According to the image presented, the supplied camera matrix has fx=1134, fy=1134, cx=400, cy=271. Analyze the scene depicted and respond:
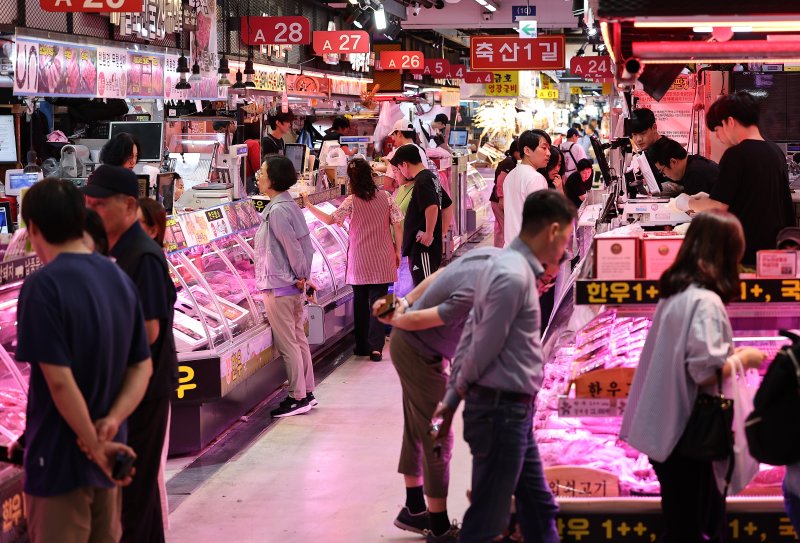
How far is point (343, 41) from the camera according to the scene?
17219mm

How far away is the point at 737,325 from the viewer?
4914 millimetres

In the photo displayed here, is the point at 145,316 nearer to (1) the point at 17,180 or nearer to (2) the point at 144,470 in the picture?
(2) the point at 144,470

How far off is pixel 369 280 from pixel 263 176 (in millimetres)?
1959

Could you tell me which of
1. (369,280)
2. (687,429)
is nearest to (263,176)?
(369,280)

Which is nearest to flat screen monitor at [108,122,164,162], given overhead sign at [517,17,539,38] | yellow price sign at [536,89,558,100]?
overhead sign at [517,17,539,38]

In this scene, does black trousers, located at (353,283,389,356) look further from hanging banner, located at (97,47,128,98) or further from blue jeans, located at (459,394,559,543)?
blue jeans, located at (459,394,559,543)

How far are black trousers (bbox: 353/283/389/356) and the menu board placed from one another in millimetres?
3236

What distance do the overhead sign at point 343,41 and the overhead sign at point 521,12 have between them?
532cm

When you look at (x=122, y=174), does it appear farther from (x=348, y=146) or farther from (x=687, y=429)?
(x=348, y=146)

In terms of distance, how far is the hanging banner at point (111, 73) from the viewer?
11.0 meters

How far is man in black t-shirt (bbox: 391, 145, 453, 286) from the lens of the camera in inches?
380

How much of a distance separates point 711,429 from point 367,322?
20.3 feet

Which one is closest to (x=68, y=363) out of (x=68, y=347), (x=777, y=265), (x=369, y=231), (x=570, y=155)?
(x=68, y=347)

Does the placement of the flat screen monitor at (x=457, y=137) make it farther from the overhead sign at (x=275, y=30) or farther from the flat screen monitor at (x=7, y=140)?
the flat screen monitor at (x=7, y=140)
